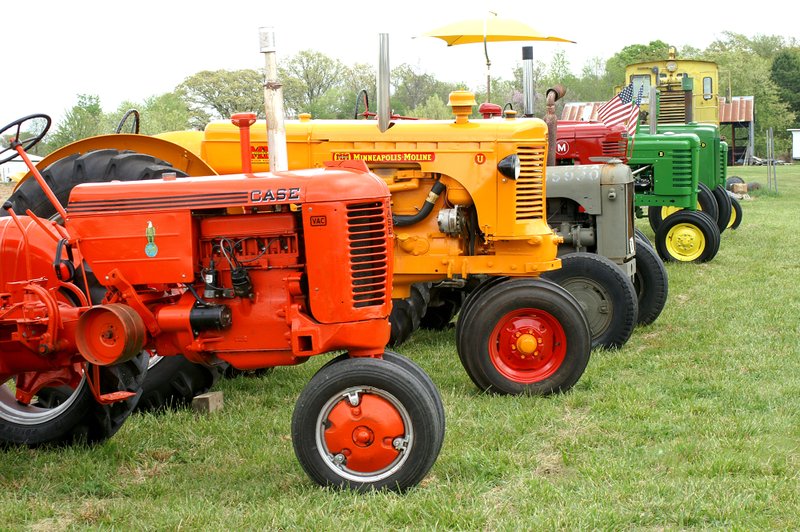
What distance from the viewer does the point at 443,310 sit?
799 centimetres

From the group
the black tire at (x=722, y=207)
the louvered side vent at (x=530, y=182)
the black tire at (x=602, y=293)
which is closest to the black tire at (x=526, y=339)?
the louvered side vent at (x=530, y=182)

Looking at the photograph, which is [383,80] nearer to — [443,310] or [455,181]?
[455,181]

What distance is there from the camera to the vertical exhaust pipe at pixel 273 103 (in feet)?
Answer: 14.6

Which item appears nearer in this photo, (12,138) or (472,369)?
(12,138)

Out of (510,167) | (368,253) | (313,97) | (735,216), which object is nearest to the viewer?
(368,253)

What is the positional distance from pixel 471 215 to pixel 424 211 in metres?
0.31

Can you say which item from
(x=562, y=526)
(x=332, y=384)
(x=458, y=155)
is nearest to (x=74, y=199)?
(x=332, y=384)

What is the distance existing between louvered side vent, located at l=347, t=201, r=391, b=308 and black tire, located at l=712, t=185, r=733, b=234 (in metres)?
11.3

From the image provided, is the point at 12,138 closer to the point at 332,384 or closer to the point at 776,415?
the point at 332,384

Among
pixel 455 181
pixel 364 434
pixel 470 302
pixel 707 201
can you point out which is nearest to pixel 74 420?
pixel 364 434

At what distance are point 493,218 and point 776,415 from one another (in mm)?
2086

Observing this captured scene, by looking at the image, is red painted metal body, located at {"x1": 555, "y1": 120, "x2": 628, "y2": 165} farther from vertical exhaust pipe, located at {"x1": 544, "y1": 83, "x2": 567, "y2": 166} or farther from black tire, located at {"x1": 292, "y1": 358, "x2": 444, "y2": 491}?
black tire, located at {"x1": 292, "y1": 358, "x2": 444, "y2": 491}

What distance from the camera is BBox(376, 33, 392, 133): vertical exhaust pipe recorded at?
5.56 metres

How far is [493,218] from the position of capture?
6.32 meters
